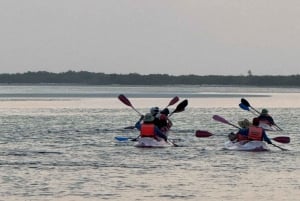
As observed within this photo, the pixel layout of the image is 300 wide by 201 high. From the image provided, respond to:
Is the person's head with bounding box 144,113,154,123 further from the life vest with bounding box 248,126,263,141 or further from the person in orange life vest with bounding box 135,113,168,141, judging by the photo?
the life vest with bounding box 248,126,263,141

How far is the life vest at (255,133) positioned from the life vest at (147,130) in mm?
3397

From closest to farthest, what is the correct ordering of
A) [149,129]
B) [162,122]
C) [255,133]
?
[255,133], [149,129], [162,122]

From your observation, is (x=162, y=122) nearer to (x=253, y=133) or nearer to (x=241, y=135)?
(x=241, y=135)

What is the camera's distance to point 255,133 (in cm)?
3550

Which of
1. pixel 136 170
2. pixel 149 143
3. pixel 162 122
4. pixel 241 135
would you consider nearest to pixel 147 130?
pixel 149 143

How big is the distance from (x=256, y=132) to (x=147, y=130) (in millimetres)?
3889

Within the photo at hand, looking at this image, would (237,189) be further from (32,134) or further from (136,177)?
(32,134)

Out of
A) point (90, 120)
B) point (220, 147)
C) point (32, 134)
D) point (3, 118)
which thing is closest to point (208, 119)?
point (90, 120)

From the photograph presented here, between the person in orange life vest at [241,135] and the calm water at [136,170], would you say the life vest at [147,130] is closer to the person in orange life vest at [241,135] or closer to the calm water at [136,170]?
the calm water at [136,170]

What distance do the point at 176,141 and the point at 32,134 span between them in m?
7.24

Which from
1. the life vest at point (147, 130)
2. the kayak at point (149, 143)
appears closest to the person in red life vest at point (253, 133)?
the kayak at point (149, 143)

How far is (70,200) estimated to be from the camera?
76.8 feet

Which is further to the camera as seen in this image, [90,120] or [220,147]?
[90,120]

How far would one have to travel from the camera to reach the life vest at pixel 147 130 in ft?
119
